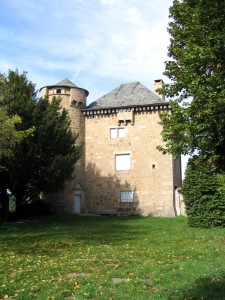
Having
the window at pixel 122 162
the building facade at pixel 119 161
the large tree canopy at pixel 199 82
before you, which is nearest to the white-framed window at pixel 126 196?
the building facade at pixel 119 161

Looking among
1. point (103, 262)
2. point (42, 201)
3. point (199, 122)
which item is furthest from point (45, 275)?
point (42, 201)

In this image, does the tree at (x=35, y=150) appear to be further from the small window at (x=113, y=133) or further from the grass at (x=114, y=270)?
the grass at (x=114, y=270)

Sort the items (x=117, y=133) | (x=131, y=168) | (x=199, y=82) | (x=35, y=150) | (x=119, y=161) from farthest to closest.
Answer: (x=117, y=133) < (x=119, y=161) < (x=131, y=168) < (x=35, y=150) < (x=199, y=82)

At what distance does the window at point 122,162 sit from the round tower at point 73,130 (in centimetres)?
324

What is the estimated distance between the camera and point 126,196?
34.3m

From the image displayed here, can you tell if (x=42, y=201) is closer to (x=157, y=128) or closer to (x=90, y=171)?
(x=90, y=171)

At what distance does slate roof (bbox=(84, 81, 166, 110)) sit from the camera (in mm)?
34969

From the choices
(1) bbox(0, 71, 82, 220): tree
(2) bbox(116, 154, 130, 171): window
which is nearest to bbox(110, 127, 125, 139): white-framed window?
(2) bbox(116, 154, 130, 171): window

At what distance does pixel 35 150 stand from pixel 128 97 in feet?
44.2

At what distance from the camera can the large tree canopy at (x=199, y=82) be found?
43.1 feet

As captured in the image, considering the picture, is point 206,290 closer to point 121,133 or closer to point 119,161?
point 119,161

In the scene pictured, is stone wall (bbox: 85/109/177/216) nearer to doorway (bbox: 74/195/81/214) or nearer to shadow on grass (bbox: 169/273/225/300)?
doorway (bbox: 74/195/81/214)

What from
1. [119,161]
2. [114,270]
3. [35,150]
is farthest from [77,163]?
[114,270]

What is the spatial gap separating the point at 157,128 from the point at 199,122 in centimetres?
2051
